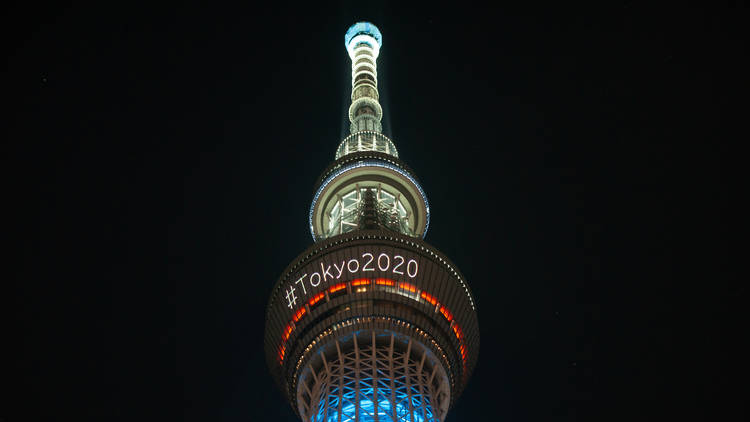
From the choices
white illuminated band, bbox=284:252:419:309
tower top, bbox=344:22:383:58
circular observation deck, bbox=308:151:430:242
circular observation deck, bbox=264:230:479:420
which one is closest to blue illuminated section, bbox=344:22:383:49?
tower top, bbox=344:22:383:58

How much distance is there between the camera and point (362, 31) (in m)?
75.9

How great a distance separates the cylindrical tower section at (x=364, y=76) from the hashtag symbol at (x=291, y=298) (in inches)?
945

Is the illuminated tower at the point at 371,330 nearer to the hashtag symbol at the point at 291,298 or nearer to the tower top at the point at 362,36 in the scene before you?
the hashtag symbol at the point at 291,298

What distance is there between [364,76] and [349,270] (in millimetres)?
31721

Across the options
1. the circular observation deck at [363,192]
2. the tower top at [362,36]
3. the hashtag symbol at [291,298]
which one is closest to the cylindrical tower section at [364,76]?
the tower top at [362,36]

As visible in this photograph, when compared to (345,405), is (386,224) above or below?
above

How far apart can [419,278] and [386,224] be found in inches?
369

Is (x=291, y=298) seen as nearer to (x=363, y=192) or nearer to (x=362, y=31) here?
(x=363, y=192)

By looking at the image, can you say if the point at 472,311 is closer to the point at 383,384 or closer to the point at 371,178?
the point at 383,384

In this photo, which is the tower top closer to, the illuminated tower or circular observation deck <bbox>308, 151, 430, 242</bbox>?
circular observation deck <bbox>308, 151, 430, 242</bbox>

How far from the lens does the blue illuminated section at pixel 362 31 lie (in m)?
75.9

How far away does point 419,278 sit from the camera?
1806 inches

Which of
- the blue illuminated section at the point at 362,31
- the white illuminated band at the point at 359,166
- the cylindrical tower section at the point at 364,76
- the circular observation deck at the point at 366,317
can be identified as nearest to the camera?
the circular observation deck at the point at 366,317

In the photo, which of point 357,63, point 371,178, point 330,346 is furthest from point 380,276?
point 357,63
